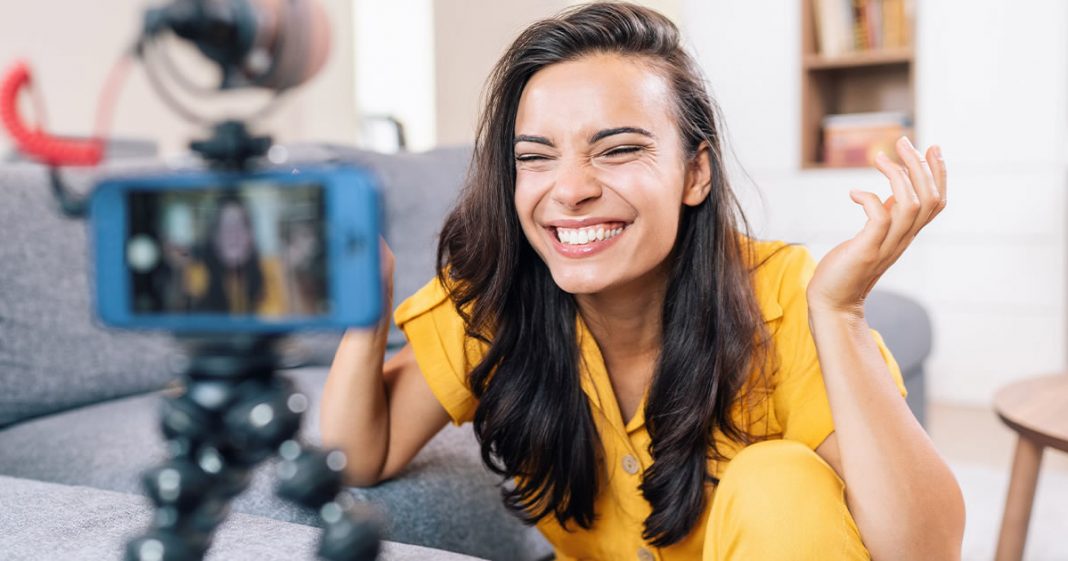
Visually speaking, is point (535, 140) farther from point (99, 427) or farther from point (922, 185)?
point (99, 427)

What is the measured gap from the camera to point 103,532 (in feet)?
2.61

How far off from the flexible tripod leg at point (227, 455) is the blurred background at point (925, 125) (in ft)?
7.18

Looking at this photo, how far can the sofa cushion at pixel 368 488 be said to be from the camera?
114cm

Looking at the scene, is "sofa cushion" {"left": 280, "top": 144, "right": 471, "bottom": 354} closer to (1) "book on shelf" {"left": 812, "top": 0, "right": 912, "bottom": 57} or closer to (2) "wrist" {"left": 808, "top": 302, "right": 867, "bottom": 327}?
(2) "wrist" {"left": 808, "top": 302, "right": 867, "bottom": 327}

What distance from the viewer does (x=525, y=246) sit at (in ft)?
3.84

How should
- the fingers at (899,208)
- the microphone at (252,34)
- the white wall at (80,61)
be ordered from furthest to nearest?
the white wall at (80,61) < the fingers at (899,208) < the microphone at (252,34)

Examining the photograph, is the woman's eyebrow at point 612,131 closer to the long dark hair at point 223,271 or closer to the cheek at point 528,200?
the cheek at point 528,200

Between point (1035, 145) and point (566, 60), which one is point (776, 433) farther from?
point (1035, 145)

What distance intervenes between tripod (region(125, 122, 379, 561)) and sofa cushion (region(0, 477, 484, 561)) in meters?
0.18

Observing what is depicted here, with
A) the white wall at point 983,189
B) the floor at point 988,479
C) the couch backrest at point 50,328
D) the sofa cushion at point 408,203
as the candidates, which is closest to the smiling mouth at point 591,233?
the couch backrest at point 50,328

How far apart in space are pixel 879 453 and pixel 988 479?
173 cm

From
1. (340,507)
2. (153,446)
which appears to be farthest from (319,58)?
(153,446)

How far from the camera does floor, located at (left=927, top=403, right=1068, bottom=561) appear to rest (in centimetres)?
197

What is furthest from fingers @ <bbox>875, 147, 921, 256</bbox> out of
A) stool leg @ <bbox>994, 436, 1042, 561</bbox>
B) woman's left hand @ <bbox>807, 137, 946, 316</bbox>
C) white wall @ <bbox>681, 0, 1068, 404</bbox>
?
white wall @ <bbox>681, 0, 1068, 404</bbox>
